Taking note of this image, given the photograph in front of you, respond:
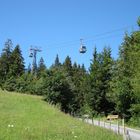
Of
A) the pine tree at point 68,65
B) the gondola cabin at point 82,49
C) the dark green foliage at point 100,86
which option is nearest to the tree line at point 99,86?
the dark green foliage at point 100,86

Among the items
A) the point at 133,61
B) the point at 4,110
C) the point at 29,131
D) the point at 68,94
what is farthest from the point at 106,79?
the point at 29,131

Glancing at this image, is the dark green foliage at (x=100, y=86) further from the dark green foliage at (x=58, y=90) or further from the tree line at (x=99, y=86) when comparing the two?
the dark green foliage at (x=58, y=90)

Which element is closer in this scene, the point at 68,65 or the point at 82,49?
the point at 82,49

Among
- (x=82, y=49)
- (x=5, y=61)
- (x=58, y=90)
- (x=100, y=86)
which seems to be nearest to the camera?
(x=82, y=49)

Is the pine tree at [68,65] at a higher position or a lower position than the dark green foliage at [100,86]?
higher

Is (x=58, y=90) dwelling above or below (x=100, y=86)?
below

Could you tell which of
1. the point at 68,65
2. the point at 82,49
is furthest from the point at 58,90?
the point at 68,65

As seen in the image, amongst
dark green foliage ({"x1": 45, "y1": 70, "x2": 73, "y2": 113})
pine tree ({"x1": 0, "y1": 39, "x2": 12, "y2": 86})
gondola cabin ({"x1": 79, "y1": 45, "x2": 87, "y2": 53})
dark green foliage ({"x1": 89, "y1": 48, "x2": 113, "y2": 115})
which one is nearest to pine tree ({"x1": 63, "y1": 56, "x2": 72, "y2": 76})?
pine tree ({"x1": 0, "y1": 39, "x2": 12, "y2": 86})

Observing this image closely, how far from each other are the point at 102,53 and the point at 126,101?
25.8 metres

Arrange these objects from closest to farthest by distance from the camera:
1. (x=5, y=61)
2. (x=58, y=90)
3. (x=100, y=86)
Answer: (x=58, y=90) < (x=100, y=86) < (x=5, y=61)

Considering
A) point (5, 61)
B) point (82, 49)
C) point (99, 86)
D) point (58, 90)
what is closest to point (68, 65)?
A: point (5, 61)

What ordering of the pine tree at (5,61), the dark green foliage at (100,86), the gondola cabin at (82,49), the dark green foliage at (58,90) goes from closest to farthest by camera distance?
the gondola cabin at (82,49) → the dark green foliage at (58,90) → the dark green foliage at (100,86) → the pine tree at (5,61)

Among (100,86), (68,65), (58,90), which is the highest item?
(68,65)

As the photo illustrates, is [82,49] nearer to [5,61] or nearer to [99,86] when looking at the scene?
[99,86]
